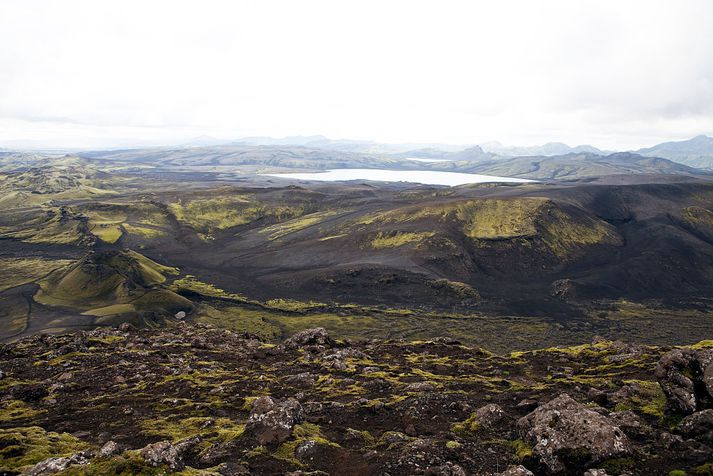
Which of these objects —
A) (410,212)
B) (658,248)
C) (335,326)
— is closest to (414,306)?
(335,326)

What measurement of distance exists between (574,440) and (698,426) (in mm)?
7084

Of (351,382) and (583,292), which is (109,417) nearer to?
(351,382)

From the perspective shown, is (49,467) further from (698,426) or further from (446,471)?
(698,426)

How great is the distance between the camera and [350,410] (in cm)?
3189

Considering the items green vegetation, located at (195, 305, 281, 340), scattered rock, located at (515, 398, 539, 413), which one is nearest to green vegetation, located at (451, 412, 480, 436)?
scattered rock, located at (515, 398, 539, 413)

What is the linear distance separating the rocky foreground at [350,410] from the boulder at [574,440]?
63 millimetres

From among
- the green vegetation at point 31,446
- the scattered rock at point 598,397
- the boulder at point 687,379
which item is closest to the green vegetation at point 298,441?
the green vegetation at point 31,446

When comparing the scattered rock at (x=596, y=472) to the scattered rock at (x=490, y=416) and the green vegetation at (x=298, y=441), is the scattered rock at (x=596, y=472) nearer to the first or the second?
the scattered rock at (x=490, y=416)

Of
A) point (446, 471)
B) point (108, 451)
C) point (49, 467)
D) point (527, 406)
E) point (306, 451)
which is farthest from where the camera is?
point (527, 406)

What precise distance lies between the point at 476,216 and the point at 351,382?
161m

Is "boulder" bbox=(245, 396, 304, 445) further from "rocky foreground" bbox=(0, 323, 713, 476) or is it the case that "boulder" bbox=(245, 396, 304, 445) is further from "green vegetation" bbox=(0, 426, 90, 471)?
"green vegetation" bbox=(0, 426, 90, 471)

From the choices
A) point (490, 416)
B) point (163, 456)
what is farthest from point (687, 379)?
point (163, 456)

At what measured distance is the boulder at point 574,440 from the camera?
2027 cm

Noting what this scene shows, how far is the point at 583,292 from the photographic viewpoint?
129m
